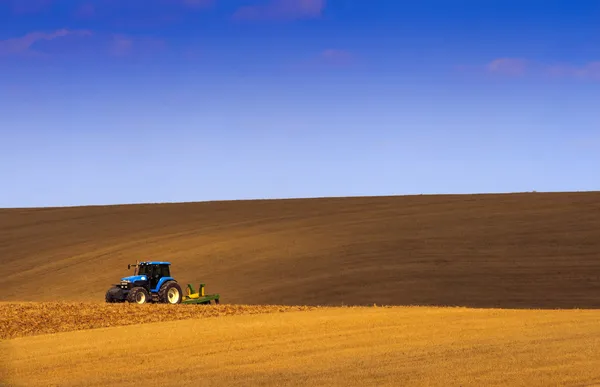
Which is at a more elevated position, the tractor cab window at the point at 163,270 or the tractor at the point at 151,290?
the tractor cab window at the point at 163,270

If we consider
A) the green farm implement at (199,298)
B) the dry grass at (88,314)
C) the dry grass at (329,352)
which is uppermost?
the green farm implement at (199,298)

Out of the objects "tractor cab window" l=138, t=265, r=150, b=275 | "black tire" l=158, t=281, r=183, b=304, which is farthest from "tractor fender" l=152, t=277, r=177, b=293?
"tractor cab window" l=138, t=265, r=150, b=275

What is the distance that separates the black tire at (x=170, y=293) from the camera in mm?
31953

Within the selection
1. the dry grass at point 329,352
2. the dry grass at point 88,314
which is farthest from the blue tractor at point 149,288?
the dry grass at point 329,352

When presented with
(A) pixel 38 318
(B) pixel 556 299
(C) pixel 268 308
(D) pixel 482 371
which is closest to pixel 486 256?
(B) pixel 556 299

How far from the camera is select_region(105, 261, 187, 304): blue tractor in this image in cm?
3192

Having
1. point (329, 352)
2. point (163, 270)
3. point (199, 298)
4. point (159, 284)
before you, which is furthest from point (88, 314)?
point (329, 352)

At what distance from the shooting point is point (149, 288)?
32.5m

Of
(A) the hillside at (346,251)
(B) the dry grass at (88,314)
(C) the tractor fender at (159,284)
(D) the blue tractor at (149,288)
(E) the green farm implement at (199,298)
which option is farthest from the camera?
(A) the hillside at (346,251)

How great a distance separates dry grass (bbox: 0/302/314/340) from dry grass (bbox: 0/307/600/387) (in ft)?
4.36

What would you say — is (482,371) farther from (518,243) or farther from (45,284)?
(45,284)

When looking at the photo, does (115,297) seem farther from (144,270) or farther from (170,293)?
(170,293)

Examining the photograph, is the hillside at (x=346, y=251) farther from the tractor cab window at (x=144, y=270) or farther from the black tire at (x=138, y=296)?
the black tire at (x=138, y=296)

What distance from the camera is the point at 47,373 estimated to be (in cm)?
1714
